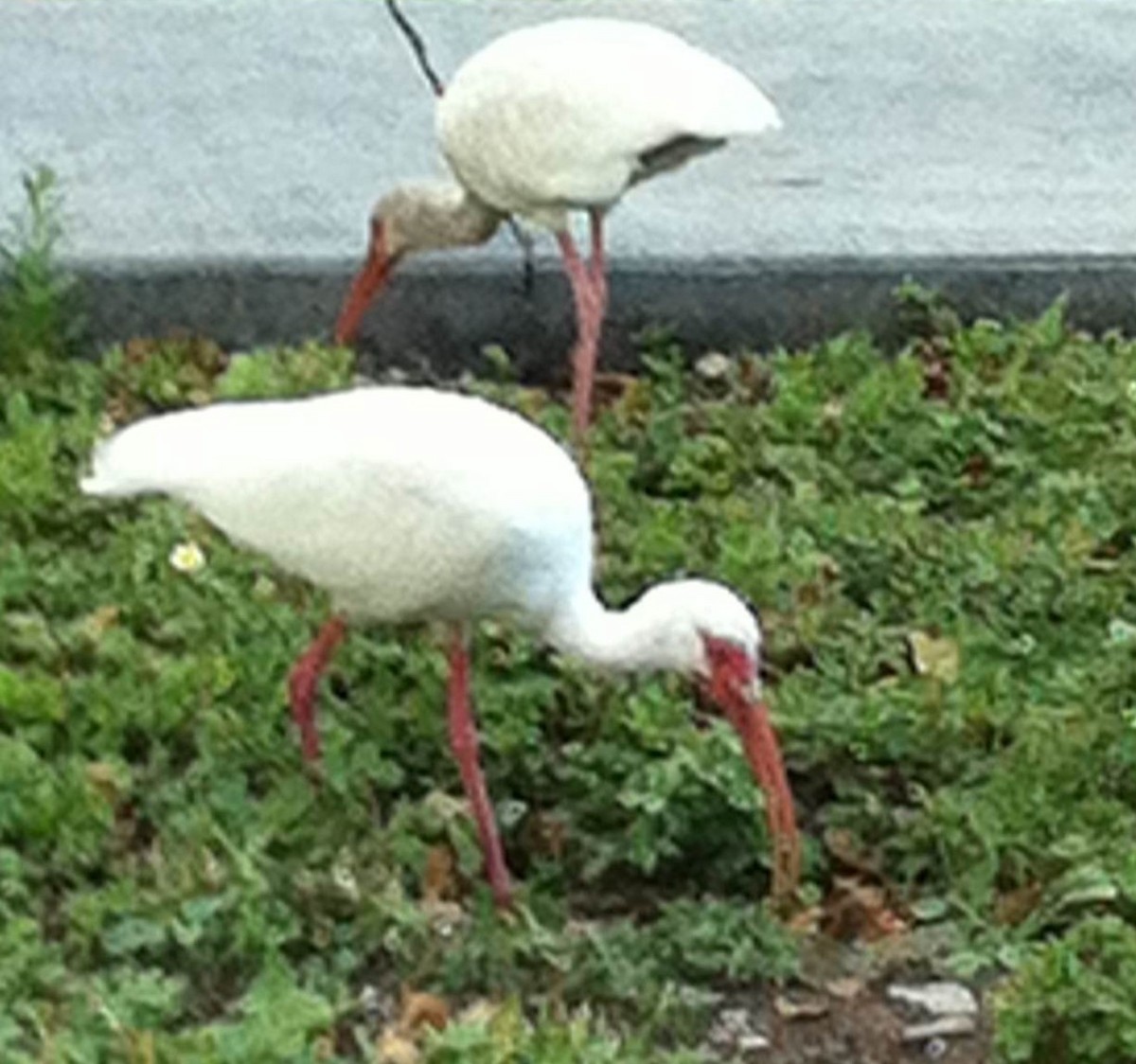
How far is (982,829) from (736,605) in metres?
0.42

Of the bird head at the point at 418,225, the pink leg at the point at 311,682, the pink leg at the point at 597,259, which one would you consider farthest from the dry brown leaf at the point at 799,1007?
the bird head at the point at 418,225

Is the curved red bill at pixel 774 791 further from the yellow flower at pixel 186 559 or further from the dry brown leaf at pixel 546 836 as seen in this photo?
the yellow flower at pixel 186 559

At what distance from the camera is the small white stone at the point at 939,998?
454 centimetres

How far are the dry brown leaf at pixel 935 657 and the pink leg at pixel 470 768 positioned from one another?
27.9 inches

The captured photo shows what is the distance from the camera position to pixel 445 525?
4.61m

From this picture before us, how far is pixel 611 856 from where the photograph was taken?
15.8ft

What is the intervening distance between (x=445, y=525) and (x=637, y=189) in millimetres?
2635

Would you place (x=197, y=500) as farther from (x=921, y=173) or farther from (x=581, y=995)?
(x=921, y=173)

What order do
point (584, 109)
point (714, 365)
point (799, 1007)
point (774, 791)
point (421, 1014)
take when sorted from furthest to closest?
1. point (714, 365)
2. point (584, 109)
3. point (774, 791)
4. point (799, 1007)
5. point (421, 1014)

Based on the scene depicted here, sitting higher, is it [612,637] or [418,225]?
[612,637]

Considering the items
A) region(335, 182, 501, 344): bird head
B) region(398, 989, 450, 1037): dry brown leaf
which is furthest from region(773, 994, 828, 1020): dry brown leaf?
region(335, 182, 501, 344): bird head

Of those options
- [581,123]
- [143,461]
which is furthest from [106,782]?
[581,123]

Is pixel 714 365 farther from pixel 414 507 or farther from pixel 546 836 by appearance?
pixel 414 507

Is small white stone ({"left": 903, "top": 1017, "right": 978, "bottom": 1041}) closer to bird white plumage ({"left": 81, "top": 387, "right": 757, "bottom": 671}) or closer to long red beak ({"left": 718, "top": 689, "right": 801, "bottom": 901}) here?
long red beak ({"left": 718, "top": 689, "right": 801, "bottom": 901})
